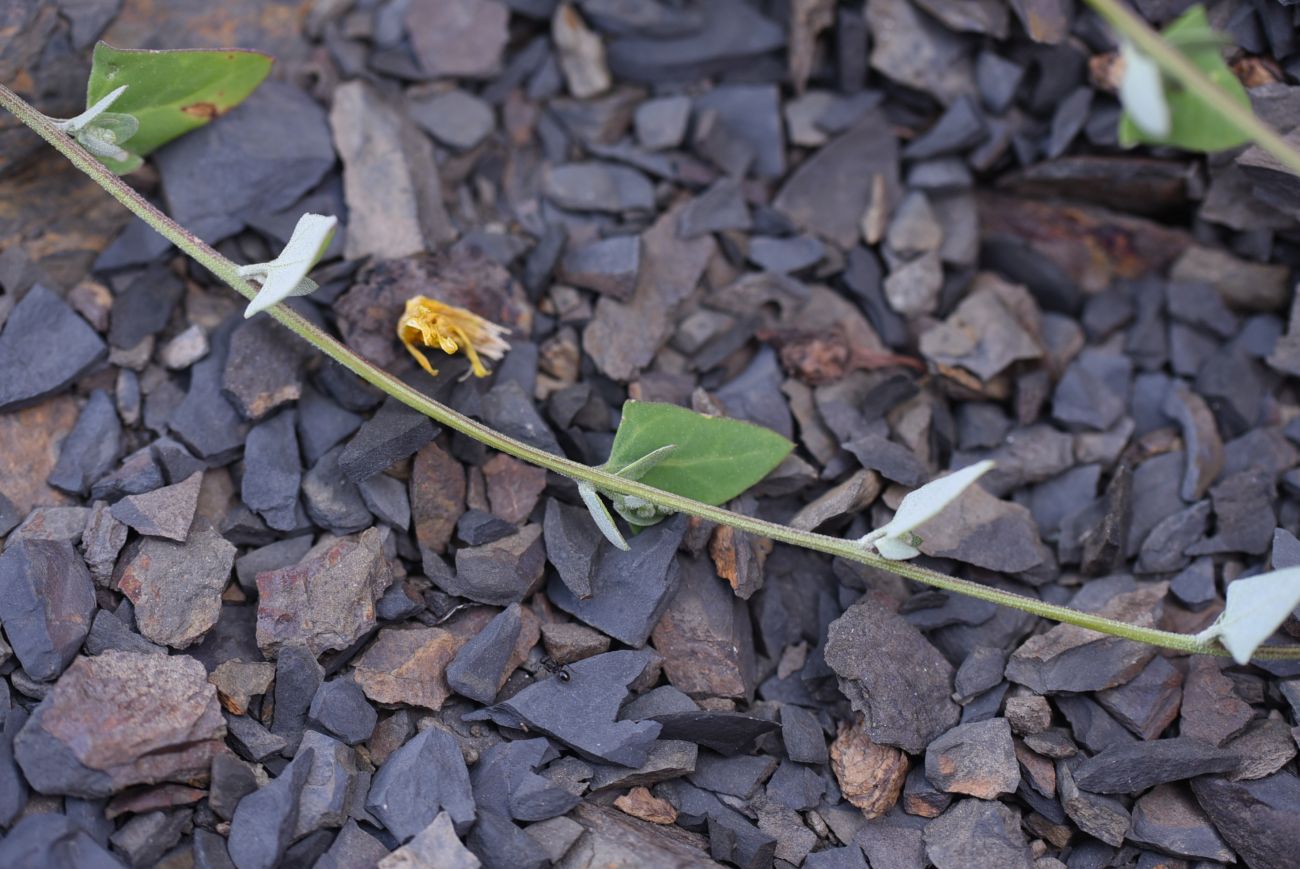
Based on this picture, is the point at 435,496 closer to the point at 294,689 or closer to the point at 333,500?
the point at 333,500

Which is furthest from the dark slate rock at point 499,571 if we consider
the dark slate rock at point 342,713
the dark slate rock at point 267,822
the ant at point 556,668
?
the dark slate rock at point 267,822

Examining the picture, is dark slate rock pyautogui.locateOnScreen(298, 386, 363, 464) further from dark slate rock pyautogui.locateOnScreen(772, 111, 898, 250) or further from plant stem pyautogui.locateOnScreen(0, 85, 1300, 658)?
dark slate rock pyautogui.locateOnScreen(772, 111, 898, 250)

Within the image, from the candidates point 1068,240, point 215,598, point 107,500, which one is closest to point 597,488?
point 215,598

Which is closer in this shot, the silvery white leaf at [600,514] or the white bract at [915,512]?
the white bract at [915,512]

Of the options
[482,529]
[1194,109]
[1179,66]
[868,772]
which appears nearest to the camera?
[1179,66]

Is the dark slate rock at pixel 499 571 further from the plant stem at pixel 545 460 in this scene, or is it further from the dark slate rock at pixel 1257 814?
the dark slate rock at pixel 1257 814

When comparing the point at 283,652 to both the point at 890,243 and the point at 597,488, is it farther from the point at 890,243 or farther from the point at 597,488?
the point at 890,243

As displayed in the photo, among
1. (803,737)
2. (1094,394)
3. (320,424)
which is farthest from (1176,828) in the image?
(320,424)
